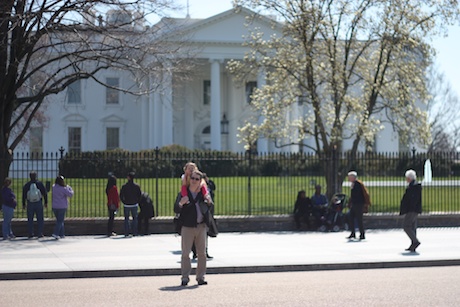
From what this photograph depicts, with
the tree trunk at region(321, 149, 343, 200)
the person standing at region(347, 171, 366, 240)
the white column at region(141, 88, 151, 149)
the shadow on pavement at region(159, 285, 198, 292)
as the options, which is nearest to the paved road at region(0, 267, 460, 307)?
the shadow on pavement at region(159, 285, 198, 292)

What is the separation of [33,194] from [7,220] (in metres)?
0.89

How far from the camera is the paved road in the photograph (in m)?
11.0

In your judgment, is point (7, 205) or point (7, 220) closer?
point (7, 205)

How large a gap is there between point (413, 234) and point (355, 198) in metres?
3.25

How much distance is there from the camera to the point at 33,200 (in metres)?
20.9

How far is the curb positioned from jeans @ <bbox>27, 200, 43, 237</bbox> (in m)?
6.91

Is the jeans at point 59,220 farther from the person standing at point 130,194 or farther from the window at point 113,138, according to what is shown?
the window at point 113,138

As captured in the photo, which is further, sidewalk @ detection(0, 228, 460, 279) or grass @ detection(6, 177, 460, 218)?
grass @ detection(6, 177, 460, 218)

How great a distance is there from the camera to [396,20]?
91.1 feet

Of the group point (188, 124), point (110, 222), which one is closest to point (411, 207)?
point (110, 222)

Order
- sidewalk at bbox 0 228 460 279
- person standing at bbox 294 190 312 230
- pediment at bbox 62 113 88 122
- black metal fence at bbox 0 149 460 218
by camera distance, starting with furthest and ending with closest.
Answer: pediment at bbox 62 113 88 122 < person standing at bbox 294 190 312 230 < black metal fence at bbox 0 149 460 218 < sidewalk at bbox 0 228 460 279

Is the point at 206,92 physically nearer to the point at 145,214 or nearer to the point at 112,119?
Result: the point at 112,119

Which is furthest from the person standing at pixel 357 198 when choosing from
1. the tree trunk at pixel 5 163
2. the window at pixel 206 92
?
the window at pixel 206 92

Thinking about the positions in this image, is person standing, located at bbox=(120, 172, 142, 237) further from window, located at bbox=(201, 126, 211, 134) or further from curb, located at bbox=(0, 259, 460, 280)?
window, located at bbox=(201, 126, 211, 134)
